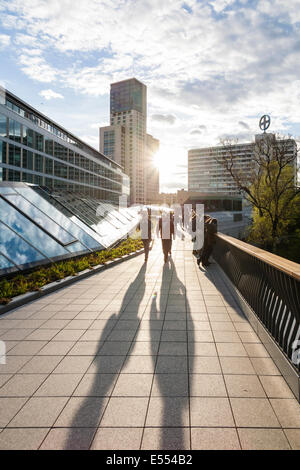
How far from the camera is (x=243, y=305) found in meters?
6.05

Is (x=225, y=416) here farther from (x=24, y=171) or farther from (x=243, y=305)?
(x=24, y=171)

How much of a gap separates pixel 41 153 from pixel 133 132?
425 ft

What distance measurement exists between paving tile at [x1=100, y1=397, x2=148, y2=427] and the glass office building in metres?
22.0

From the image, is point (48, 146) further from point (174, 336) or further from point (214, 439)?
point (214, 439)

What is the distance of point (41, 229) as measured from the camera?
10.0 m

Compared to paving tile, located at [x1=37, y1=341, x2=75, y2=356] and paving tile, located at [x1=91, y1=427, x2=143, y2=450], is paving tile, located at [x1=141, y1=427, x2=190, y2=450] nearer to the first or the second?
paving tile, located at [x1=91, y1=427, x2=143, y2=450]

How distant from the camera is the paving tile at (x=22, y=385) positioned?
3.29m

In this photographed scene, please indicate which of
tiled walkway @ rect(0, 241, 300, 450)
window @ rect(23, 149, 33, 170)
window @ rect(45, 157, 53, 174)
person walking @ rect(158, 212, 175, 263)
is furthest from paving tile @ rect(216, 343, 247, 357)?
window @ rect(45, 157, 53, 174)

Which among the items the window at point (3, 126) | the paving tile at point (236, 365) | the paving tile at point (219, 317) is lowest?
the paving tile at point (236, 365)

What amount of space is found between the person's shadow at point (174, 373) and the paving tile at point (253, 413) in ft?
1.68

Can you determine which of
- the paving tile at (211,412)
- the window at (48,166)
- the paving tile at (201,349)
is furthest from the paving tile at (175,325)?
the window at (48,166)

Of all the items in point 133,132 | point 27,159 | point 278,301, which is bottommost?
point 278,301

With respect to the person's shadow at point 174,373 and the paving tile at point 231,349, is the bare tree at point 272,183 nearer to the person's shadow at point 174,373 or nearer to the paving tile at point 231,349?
the person's shadow at point 174,373

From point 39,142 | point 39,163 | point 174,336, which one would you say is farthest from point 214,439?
point 39,142
